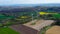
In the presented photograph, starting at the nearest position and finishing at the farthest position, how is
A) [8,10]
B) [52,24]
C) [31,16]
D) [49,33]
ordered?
[49,33]
[52,24]
[31,16]
[8,10]

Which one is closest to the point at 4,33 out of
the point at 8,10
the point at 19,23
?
the point at 19,23

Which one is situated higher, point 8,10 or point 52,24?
point 8,10

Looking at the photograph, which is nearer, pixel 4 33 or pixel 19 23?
pixel 4 33

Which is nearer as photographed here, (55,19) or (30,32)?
(30,32)

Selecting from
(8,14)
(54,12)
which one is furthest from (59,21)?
(8,14)

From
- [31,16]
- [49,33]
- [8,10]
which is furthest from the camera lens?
[8,10]

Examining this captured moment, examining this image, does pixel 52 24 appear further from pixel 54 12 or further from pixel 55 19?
pixel 54 12

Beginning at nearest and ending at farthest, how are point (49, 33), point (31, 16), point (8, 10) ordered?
point (49, 33) → point (31, 16) → point (8, 10)

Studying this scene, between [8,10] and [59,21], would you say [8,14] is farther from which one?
[59,21]
